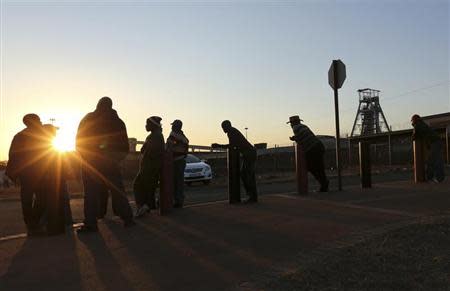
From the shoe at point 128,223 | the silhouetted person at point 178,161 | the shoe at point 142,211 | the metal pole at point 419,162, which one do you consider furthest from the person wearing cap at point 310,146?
the shoe at point 128,223

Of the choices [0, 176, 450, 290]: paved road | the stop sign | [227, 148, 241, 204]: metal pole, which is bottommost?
[0, 176, 450, 290]: paved road

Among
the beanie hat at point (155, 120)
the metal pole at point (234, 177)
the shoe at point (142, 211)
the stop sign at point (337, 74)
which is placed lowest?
the shoe at point (142, 211)

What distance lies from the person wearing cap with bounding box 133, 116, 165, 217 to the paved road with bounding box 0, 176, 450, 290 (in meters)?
0.52

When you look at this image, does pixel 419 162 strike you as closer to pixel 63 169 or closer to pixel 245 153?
pixel 245 153

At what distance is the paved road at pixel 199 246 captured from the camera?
5.11 m

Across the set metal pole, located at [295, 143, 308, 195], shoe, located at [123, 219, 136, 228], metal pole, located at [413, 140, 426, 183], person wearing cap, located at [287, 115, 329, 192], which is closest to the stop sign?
person wearing cap, located at [287, 115, 329, 192]

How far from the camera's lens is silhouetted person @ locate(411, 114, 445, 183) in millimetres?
13594

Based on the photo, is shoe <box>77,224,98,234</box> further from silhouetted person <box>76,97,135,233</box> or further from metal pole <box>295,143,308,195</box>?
metal pole <box>295,143,308,195</box>

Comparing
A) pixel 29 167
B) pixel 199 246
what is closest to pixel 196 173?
pixel 29 167

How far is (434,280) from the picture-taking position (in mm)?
4824

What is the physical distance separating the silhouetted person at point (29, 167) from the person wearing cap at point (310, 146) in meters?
5.61

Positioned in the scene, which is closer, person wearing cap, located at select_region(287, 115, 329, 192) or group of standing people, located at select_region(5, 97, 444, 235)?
group of standing people, located at select_region(5, 97, 444, 235)

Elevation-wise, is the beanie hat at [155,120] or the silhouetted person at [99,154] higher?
the beanie hat at [155,120]

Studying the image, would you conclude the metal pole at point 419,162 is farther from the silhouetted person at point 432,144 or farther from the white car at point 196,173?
the white car at point 196,173
